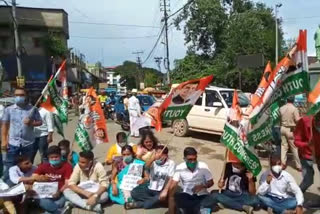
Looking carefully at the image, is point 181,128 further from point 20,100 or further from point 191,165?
point 191,165

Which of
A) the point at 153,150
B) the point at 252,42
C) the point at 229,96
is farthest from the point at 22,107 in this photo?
the point at 252,42

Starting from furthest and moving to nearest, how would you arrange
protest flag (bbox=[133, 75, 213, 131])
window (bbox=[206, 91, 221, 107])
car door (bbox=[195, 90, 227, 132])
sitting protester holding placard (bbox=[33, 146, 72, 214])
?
1. window (bbox=[206, 91, 221, 107])
2. car door (bbox=[195, 90, 227, 132])
3. protest flag (bbox=[133, 75, 213, 131])
4. sitting protester holding placard (bbox=[33, 146, 72, 214])

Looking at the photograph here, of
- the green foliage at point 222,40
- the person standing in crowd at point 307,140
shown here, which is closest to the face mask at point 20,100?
the person standing in crowd at point 307,140

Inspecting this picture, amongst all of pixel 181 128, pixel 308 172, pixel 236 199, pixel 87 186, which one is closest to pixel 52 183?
pixel 87 186

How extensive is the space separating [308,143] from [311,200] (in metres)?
1.01

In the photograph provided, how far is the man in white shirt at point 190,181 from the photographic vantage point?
6.37 metres

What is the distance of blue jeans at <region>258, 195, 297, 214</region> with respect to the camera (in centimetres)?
606

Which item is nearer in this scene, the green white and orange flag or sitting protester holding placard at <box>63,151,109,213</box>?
the green white and orange flag

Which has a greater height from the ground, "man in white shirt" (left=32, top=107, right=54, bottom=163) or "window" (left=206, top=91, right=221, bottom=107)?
"window" (left=206, top=91, right=221, bottom=107)

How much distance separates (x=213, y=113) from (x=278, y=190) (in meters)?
7.98

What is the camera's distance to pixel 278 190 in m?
6.21

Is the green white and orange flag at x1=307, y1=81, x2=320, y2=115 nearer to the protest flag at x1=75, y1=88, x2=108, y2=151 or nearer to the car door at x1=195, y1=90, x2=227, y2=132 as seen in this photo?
the protest flag at x1=75, y1=88, x2=108, y2=151

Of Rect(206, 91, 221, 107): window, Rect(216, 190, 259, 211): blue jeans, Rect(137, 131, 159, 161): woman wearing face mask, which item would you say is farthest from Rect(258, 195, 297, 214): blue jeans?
Rect(206, 91, 221, 107): window

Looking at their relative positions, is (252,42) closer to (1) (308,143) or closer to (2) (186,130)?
(2) (186,130)
